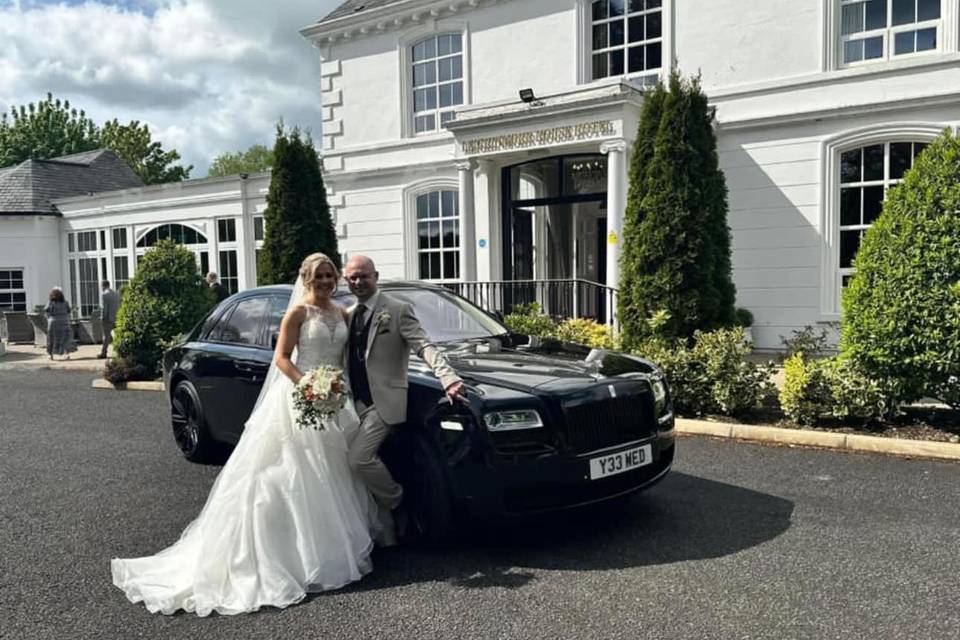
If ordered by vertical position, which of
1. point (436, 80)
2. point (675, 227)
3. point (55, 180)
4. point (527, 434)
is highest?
point (436, 80)

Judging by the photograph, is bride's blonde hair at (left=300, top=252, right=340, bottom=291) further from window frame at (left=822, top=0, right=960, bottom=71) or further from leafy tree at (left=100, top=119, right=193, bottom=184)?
leafy tree at (left=100, top=119, right=193, bottom=184)

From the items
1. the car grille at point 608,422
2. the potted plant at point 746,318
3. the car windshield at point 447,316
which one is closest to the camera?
the car grille at point 608,422

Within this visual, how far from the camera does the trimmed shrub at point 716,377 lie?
7855mm

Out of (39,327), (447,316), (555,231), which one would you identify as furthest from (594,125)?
(39,327)

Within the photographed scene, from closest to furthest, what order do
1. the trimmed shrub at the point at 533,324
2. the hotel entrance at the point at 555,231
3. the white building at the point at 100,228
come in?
the trimmed shrub at the point at 533,324, the hotel entrance at the point at 555,231, the white building at the point at 100,228

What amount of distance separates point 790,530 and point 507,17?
1368 cm

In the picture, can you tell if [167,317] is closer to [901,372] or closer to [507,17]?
[507,17]

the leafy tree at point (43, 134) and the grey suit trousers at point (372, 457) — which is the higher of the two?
the leafy tree at point (43, 134)

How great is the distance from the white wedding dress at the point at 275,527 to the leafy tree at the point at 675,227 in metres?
5.85

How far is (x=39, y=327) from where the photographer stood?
2008cm

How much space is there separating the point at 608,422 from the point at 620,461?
251 mm

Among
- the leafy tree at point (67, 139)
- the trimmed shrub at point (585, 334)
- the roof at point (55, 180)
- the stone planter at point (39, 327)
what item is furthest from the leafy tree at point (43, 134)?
the trimmed shrub at point (585, 334)

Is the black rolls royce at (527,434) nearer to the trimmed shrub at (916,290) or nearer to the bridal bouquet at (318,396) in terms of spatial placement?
the bridal bouquet at (318,396)

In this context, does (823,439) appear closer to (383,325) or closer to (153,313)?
(383,325)
